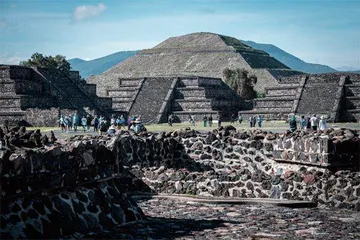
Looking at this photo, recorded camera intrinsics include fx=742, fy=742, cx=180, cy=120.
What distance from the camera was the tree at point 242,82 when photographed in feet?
258

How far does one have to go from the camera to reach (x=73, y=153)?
970cm

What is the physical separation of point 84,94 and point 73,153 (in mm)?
50976

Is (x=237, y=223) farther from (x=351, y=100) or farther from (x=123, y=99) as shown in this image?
(x=123, y=99)

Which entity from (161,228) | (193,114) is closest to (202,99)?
(193,114)

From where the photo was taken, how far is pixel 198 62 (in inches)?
3720

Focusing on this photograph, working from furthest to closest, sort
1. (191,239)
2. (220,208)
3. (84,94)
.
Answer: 1. (84,94)
2. (220,208)
3. (191,239)

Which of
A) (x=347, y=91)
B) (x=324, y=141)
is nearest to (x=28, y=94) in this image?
(x=347, y=91)

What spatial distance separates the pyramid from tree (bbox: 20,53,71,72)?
6.00m

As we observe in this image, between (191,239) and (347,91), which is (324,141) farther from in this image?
(347,91)

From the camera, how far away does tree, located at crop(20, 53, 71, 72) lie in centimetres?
8773

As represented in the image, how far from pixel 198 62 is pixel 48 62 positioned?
18821 mm

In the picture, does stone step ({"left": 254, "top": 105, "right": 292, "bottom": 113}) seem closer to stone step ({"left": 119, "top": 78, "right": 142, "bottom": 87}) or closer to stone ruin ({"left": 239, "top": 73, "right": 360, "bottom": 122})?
stone ruin ({"left": 239, "top": 73, "right": 360, "bottom": 122})

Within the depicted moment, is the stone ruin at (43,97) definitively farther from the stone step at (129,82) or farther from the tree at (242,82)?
the tree at (242,82)

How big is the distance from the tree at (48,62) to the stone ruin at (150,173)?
7035 cm
